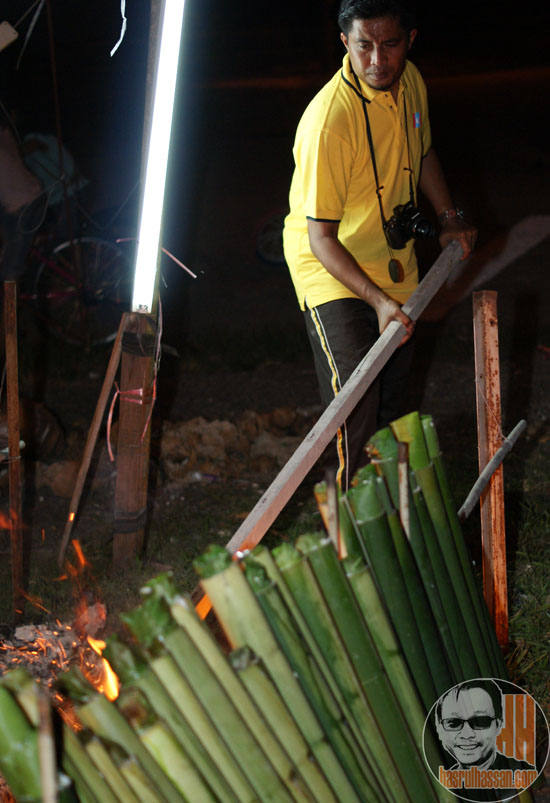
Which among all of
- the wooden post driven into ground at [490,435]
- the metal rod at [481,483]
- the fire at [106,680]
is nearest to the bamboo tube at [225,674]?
the fire at [106,680]

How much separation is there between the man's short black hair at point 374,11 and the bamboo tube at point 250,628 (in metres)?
2.11

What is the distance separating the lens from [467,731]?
6.36 feet

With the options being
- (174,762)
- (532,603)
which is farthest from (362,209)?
(174,762)

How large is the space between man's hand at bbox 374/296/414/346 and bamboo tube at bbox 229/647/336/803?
58.1 inches

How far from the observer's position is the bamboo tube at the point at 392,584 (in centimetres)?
173

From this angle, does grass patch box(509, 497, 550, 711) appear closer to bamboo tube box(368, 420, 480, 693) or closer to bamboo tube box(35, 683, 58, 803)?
bamboo tube box(368, 420, 480, 693)

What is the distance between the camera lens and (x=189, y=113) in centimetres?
1428

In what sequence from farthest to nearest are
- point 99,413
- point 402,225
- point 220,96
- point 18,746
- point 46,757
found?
point 220,96 → point 99,413 → point 402,225 → point 18,746 → point 46,757

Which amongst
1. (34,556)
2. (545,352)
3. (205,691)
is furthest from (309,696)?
(545,352)

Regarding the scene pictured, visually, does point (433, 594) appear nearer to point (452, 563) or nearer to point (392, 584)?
point (452, 563)

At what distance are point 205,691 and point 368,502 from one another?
1.72ft

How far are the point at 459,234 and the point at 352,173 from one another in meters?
0.52

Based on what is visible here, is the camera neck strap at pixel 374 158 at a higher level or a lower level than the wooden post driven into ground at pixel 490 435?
higher

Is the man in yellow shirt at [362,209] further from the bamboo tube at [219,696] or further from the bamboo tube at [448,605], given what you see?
the bamboo tube at [219,696]
